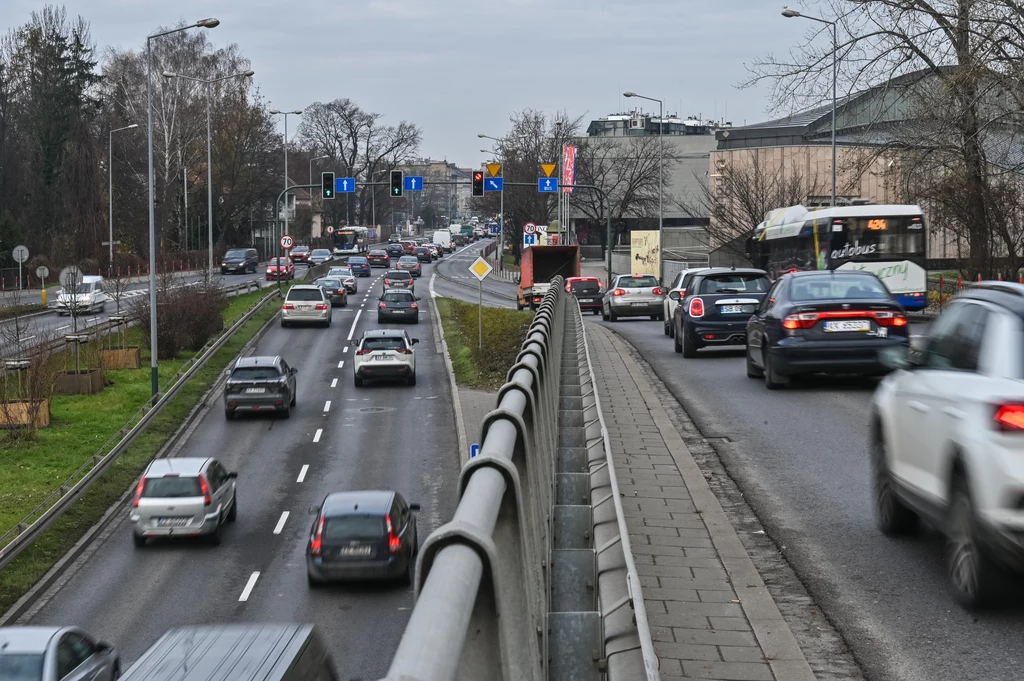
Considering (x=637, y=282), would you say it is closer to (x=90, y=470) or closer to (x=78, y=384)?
(x=90, y=470)

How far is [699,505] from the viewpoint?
A: 9.56 meters

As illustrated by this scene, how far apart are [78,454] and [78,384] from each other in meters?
10.6

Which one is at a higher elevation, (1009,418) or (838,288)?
(838,288)

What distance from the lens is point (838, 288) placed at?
16.8 metres

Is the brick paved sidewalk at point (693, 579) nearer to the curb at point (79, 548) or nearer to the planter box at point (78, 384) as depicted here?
the curb at point (79, 548)

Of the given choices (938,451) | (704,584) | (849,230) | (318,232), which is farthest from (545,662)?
(318,232)

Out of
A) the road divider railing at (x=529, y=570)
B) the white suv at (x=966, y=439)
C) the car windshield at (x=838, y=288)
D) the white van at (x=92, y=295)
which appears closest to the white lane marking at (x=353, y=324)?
the white van at (x=92, y=295)

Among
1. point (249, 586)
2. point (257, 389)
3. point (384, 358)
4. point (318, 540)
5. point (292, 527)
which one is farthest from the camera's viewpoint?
point (384, 358)

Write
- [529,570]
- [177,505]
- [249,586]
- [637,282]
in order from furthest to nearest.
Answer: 1. [637,282]
2. [177,505]
3. [249,586]
4. [529,570]

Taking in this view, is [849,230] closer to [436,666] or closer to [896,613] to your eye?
[896,613]

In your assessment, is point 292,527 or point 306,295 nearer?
point 292,527

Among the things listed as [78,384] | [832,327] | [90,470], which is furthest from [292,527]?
[78,384]

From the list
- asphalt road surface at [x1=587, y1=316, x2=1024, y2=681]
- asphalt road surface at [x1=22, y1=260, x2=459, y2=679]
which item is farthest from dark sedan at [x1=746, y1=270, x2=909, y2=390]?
asphalt road surface at [x1=22, y1=260, x2=459, y2=679]

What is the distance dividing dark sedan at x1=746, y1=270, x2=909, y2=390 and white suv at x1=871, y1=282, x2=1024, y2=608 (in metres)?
7.82
